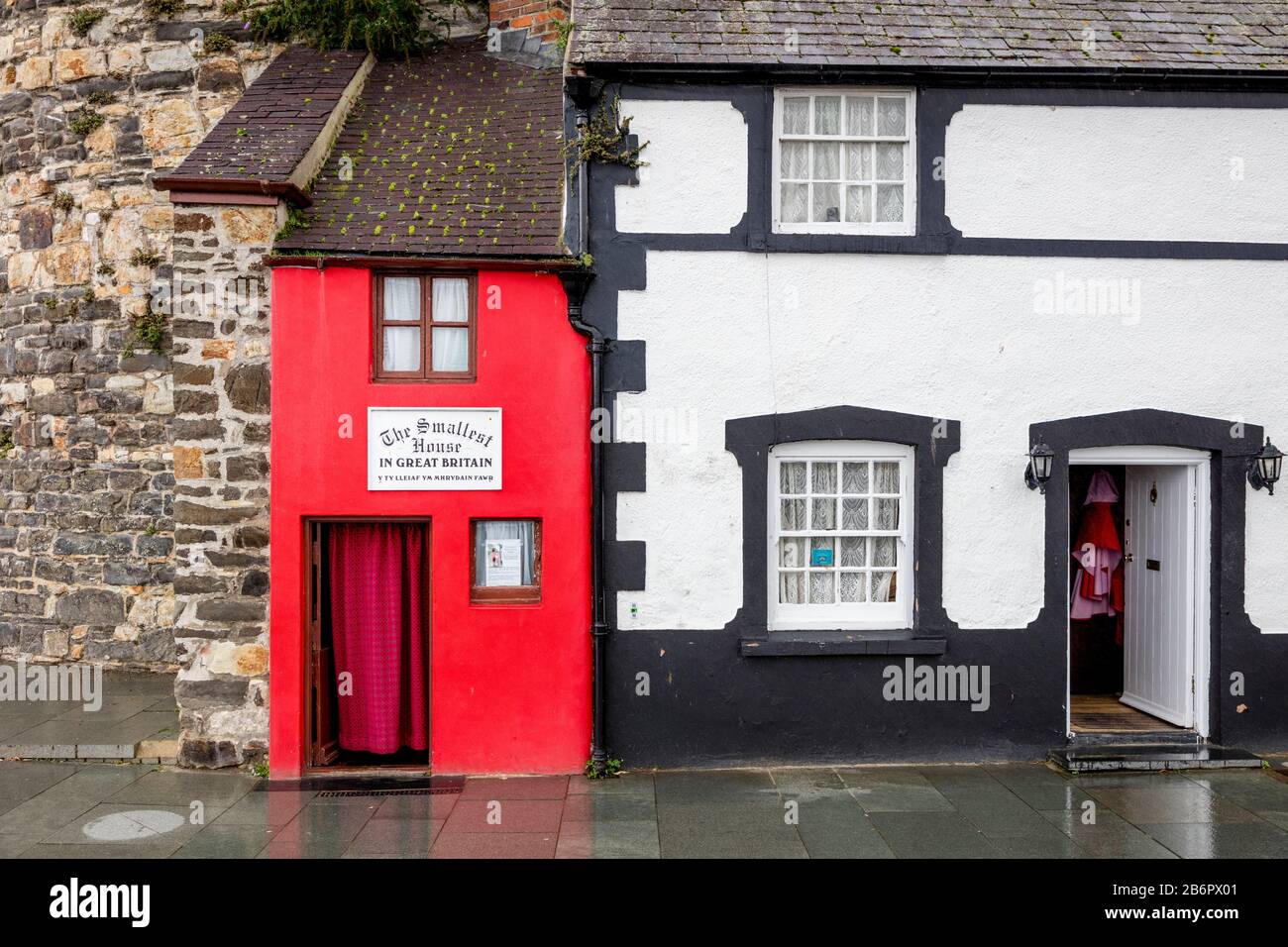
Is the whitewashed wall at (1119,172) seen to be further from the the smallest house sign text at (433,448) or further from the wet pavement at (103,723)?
the wet pavement at (103,723)

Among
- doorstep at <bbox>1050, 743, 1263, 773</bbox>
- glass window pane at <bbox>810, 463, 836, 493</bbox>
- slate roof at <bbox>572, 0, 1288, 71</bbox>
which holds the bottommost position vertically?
doorstep at <bbox>1050, 743, 1263, 773</bbox>

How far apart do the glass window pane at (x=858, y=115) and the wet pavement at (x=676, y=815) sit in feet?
18.0

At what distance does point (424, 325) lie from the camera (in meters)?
8.27

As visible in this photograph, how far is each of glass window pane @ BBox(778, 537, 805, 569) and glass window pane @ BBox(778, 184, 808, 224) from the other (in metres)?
2.77

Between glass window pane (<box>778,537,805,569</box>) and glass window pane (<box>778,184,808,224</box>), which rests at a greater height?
glass window pane (<box>778,184,808,224</box>)

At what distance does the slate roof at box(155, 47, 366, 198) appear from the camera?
805 centimetres

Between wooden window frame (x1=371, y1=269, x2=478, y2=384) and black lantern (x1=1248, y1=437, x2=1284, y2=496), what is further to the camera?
black lantern (x1=1248, y1=437, x2=1284, y2=496)

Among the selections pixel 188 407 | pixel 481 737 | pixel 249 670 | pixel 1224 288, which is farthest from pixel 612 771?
pixel 1224 288

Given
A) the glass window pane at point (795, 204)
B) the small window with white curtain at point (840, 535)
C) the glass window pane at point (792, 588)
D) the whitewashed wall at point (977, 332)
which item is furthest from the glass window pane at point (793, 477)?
the glass window pane at point (795, 204)

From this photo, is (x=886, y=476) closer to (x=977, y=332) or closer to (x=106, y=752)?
(x=977, y=332)

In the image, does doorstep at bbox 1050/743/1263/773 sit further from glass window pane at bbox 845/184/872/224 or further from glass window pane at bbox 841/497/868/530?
glass window pane at bbox 845/184/872/224

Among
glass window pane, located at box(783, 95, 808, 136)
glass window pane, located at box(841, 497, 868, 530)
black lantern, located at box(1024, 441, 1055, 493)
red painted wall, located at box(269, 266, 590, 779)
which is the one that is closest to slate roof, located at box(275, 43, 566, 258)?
red painted wall, located at box(269, 266, 590, 779)

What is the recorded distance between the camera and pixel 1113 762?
824 centimetres

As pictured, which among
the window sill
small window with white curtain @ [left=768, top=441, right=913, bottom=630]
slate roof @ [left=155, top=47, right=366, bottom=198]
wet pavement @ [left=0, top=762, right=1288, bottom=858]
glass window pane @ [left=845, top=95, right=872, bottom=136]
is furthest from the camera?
glass window pane @ [left=845, top=95, right=872, bottom=136]
